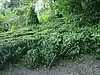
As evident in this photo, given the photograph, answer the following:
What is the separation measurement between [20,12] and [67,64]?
A: 7.63m

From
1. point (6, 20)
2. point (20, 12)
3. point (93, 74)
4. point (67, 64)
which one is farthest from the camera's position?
point (20, 12)

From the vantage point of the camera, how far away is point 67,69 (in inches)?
265

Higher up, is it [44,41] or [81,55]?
[44,41]

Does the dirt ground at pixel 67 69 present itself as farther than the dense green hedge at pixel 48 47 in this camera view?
No

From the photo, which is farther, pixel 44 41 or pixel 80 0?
pixel 80 0

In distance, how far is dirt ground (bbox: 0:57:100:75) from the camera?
21.5 ft

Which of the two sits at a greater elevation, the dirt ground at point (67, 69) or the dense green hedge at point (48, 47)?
the dense green hedge at point (48, 47)

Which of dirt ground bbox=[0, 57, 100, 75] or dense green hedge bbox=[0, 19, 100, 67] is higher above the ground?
dense green hedge bbox=[0, 19, 100, 67]

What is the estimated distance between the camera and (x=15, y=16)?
42.1 feet

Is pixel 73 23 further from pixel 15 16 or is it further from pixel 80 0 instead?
pixel 15 16

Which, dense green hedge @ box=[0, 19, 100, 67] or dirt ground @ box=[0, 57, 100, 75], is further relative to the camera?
dense green hedge @ box=[0, 19, 100, 67]

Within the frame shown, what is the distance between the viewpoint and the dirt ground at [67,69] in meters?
6.55

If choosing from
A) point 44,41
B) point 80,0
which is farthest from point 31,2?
point 44,41

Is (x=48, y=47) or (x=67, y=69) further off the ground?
(x=48, y=47)
